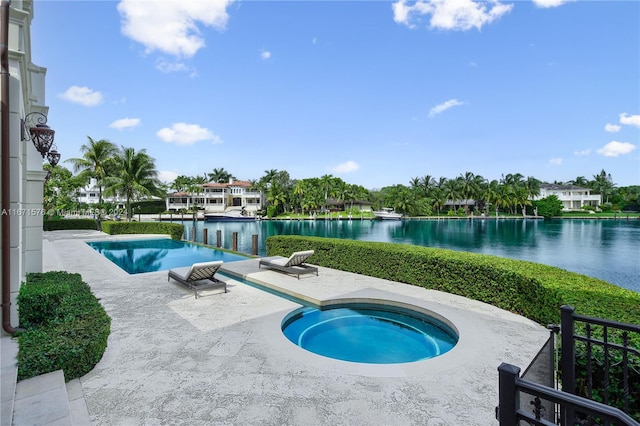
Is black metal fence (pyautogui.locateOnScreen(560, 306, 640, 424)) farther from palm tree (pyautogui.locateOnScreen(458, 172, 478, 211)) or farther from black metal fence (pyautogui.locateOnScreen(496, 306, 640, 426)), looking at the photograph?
palm tree (pyautogui.locateOnScreen(458, 172, 478, 211))

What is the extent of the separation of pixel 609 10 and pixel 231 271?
15991 millimetres

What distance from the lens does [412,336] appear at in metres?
6.48

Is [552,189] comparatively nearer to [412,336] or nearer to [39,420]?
[412,336]

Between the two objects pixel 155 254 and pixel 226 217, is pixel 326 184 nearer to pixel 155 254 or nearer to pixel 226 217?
pixel 226 217

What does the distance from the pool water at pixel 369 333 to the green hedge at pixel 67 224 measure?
108 feet

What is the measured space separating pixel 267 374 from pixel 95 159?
35.0 meters

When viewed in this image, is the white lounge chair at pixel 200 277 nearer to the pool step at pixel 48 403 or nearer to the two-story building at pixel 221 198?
the pool step at pixel 48 403

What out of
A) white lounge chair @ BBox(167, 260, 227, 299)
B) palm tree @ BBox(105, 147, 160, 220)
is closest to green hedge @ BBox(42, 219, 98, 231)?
palm tree @ BBox(105, 147, 160, 220)

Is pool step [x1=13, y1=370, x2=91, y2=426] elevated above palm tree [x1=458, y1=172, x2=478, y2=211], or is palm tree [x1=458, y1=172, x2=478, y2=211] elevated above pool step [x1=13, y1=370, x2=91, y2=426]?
palm tree [x1=458, y1=172, x2=478, y2=211]

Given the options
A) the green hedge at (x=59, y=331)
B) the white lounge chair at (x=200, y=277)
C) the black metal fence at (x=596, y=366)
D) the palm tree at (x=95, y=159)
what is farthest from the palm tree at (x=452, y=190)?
the green hedge at (x=59, y=331)

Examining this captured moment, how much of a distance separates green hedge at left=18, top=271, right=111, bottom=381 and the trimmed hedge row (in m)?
6.62

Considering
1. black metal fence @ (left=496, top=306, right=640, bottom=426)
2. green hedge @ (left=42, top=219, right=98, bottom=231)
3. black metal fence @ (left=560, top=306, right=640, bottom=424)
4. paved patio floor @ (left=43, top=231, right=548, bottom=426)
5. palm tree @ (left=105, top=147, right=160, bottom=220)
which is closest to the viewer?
black metal fence @ (left=496, top=306, right=640, bottom=426)

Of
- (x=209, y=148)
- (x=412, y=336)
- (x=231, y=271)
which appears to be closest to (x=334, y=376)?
(x=412, y=336)

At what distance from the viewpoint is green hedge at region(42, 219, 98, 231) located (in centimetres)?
2944
